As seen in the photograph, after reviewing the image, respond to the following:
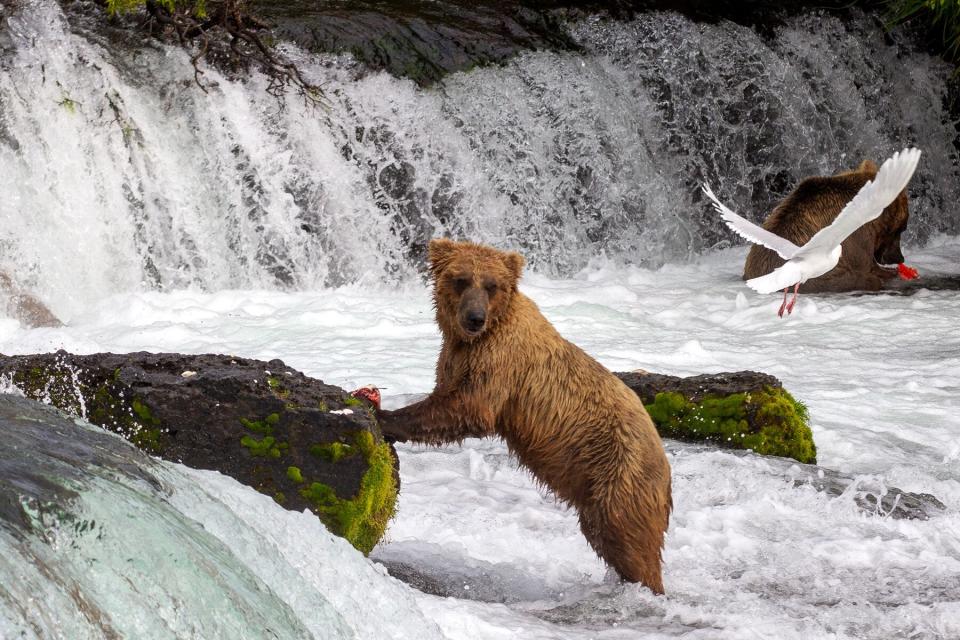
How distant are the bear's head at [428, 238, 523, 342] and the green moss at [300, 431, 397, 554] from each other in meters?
0.50

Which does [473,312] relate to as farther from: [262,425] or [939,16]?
[939,16]

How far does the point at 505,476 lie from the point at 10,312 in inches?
167

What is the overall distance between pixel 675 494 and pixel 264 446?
1.88 metres

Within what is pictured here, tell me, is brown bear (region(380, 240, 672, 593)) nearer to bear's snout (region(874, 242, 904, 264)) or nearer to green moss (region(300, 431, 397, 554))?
green moss (region(300, 431, 397, 554))

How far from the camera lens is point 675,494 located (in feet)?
16.6

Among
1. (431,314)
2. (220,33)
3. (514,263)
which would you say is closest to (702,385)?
(514,263)

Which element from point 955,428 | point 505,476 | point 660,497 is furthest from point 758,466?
point 955,428

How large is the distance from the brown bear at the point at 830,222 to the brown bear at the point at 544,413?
636 centimetres

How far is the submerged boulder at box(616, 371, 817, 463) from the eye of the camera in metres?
5.61

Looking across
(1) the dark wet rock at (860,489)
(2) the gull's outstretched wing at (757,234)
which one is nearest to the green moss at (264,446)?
(1) the dark wet rock at (860,489)

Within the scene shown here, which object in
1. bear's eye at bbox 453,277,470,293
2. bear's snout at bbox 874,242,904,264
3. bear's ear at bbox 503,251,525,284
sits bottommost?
bear's snout at bbox 874,242,904,264

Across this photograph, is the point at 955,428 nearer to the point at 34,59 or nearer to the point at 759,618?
the point at 759,618

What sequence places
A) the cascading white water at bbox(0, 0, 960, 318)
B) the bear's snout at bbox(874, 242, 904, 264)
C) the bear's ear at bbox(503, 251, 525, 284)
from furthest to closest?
1. the bear's snout at bbox(874, 242, 904, 264)
2. the cascading white water at bbox(0, 0, 960, 318)
3. the bear's ear at bbox(503, 251, 525, 284)

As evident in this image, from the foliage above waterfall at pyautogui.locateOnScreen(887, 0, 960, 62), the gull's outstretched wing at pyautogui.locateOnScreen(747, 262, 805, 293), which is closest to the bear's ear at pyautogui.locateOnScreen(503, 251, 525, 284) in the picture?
the gull's outstretched wing at pyautogui.locateOnScreen(747, 262, 805, 293)
